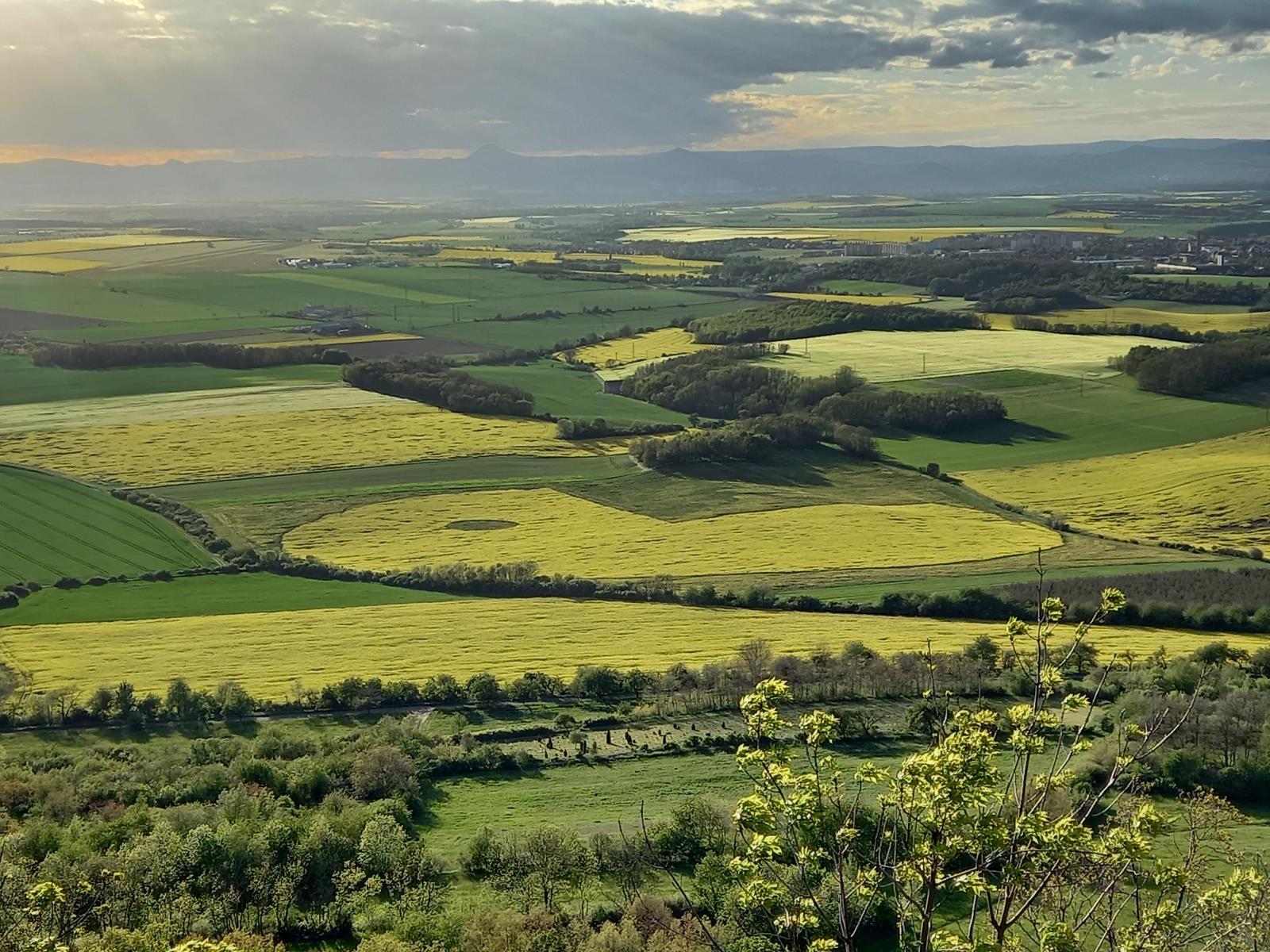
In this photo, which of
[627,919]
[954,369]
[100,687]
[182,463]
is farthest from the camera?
[954,369]

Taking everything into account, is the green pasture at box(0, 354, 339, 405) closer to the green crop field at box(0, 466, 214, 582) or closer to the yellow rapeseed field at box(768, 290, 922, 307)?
the green crop field at box(0, 466, 214, 582)

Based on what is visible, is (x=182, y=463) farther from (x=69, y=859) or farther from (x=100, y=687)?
(x=69, y=859)

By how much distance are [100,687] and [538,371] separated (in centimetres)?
7608

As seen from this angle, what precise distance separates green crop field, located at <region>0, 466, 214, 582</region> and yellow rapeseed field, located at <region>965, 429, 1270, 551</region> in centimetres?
5203

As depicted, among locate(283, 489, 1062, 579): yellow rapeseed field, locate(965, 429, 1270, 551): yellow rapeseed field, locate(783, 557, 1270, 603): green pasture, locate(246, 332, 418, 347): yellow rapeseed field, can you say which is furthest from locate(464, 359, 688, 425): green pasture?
locate(783, 557, 1270, 603): green pasture

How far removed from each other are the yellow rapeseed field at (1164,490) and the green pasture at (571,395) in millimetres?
Answer: 29791

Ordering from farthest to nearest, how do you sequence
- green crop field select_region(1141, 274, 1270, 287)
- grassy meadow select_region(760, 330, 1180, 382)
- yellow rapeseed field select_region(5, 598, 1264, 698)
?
green crop field select_region(1141, 274, 1270, 287)
grassy meadow select_region(760, 330, 1180, 382)
yellow rapeseed field select_region(5, 598, 1264, 698)

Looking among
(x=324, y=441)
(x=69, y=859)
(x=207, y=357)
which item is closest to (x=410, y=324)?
(x=207, y=357)

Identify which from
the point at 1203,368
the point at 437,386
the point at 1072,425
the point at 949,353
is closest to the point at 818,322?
the point at 949,353

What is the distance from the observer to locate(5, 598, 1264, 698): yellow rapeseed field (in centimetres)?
4725

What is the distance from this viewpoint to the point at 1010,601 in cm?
5503

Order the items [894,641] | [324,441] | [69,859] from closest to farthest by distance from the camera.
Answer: [69,859], [894,641], [324,441]

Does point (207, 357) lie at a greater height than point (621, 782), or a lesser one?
greater

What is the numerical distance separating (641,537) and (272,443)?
34.3 m
